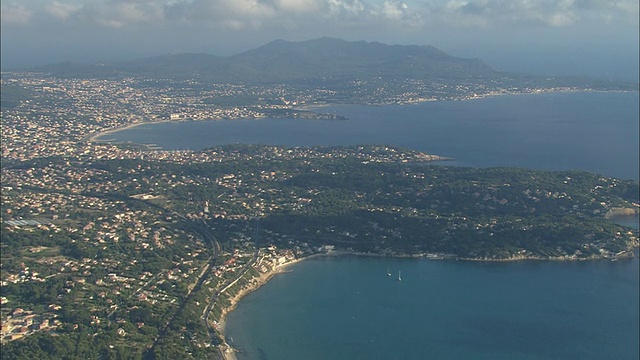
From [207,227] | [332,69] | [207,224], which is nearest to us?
[207,227]

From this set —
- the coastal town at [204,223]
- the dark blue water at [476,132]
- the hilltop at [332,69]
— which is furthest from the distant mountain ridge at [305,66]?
the coastal town at [204,223]

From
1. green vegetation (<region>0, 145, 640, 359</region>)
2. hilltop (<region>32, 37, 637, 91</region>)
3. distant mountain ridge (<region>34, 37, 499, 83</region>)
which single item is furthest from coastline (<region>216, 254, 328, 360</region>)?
distant mountain ridge (<region>34, 37, 499, 83</region>)

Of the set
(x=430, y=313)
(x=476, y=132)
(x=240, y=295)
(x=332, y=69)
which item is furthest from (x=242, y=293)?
(x=332, y=69)

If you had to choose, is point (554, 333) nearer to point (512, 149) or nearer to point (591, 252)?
point (591, 252)

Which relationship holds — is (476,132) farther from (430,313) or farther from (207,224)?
(430,313)

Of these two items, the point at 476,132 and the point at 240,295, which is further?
the point at 476,132

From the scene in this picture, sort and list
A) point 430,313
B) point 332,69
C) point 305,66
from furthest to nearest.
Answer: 1. point 305,66
2. point 332,69
3. point 430,313

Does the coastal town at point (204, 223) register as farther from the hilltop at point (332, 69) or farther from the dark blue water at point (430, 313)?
the hilltop at point (332, 69)

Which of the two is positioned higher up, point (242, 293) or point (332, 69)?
point (332, 69)
